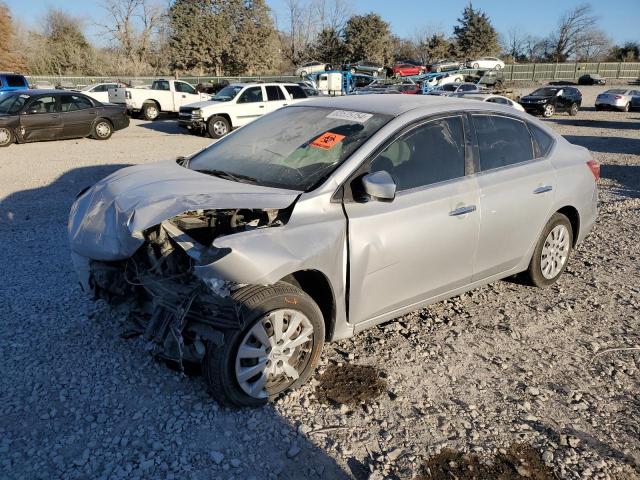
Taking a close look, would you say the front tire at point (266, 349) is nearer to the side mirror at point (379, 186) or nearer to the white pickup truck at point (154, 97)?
the side mirror at point (379, 186)

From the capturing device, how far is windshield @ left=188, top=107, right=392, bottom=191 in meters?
3.44

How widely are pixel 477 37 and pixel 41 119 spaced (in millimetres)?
61679

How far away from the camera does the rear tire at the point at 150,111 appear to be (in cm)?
2244

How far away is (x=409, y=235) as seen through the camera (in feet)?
11.4

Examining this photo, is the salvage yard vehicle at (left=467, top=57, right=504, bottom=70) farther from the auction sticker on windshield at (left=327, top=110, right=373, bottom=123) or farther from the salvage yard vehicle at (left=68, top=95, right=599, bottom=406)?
the auction sticker on windshield at (left=327, top=110, right=373, bottom=123)

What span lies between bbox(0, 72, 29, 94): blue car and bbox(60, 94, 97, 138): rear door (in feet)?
26.6

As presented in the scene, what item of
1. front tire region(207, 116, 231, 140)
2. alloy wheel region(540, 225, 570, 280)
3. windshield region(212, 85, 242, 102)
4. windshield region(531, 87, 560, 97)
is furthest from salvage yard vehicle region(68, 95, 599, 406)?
windshield region(531, 87, 560, 97)

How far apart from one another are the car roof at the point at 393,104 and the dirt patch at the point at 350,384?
180 cm

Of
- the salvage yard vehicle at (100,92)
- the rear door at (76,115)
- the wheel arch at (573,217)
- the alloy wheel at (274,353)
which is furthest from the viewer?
the salvage yard vehicle at (100,92)

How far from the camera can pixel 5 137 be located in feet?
44.5

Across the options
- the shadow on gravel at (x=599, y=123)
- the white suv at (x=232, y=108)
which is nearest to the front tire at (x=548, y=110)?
the shadow on gravel at (x=599, y=123)

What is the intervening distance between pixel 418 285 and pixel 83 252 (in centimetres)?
226

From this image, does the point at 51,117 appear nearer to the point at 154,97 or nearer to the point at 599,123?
the point at 154,97

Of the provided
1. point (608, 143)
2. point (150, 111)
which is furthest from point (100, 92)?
point (608, 143)
